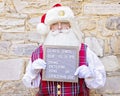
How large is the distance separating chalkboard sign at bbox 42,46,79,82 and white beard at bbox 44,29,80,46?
26 millimetres

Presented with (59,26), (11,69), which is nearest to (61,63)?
(59,26)

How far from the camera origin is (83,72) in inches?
70.1

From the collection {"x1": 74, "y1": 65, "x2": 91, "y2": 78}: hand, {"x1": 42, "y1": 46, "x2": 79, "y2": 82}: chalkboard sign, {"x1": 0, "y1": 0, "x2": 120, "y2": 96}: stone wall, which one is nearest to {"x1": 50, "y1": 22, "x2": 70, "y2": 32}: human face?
{"x1": 42, "y1": 46, "x2": 79, "y2": 82}: chalkboard sign

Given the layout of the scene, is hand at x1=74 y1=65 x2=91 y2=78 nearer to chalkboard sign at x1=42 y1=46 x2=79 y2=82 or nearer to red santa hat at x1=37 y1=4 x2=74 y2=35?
chalkboard sign at x1=42 y1=46 x2=79 y2=82

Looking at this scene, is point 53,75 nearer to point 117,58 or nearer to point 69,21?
point 69,21

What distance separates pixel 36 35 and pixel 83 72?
0.72m

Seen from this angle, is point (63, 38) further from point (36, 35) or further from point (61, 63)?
point (36, 35)

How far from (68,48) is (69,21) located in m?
0.15

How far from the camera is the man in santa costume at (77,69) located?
1.83 meters

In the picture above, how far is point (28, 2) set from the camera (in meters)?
2.52

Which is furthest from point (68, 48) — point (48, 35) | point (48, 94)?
point (48, 94)

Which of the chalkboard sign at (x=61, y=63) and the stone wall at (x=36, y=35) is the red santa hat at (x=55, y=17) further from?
the stone wall at (x=36, y=35)

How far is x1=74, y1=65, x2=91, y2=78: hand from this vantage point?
178cm

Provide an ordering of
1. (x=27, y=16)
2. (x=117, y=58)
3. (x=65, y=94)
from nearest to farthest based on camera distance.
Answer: (x=65, y=94) < (x=117, y=58) < (x=27, y=16)
